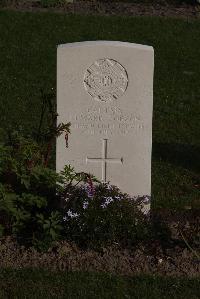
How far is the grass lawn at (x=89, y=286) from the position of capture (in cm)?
527

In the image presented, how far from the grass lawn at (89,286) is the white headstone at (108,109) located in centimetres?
95

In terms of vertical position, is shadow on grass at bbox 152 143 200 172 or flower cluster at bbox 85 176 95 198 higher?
shadow on grass at bbox 152 143 200 172

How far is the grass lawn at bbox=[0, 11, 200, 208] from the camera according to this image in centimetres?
764

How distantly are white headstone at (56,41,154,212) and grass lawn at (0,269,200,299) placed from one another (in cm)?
95

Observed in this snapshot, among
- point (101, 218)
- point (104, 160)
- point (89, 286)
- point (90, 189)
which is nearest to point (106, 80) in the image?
point (104, 160)

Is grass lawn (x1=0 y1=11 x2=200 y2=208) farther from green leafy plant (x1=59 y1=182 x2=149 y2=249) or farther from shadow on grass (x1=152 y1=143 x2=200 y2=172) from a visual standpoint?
green leafy plant (x1=59 y1=182 x2=149 y2=249)

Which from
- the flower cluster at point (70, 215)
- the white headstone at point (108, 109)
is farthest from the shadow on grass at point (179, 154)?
A: the flower cluster at point (70, 215)

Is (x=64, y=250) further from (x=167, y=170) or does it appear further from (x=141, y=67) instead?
(x=167, y=170)

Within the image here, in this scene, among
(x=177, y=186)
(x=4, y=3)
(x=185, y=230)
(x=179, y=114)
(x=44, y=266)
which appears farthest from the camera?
(x=4, y=3)

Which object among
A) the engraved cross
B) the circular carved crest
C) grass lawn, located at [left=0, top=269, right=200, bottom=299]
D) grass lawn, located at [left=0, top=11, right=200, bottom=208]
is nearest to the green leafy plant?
the engraved cross

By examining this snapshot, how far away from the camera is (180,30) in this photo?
46.3 feet

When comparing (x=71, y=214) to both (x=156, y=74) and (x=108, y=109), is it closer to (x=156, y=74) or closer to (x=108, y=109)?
(x=108, y=109)

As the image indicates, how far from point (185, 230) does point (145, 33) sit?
26.5 feet

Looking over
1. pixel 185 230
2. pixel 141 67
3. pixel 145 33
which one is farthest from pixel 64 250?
pixel 145 33
